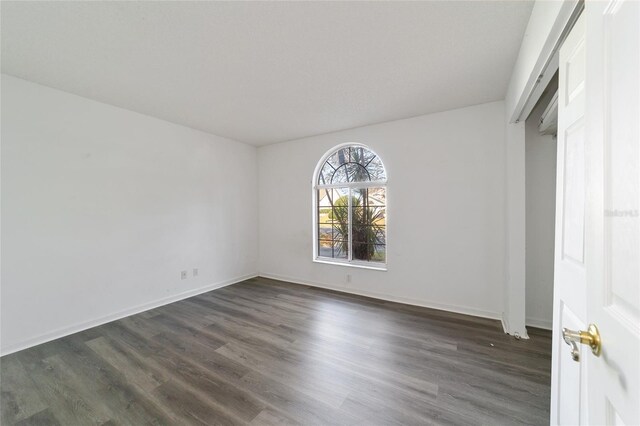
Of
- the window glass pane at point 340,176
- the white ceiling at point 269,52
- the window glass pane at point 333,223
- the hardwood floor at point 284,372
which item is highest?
the white ceiling at point 269,52

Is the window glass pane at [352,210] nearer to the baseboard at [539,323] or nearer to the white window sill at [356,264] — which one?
the white window sill at [356,264]

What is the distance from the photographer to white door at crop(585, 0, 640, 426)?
500 millimetres

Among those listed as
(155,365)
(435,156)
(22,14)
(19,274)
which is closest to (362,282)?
(435,156)

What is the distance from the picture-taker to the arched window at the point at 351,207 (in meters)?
3.75

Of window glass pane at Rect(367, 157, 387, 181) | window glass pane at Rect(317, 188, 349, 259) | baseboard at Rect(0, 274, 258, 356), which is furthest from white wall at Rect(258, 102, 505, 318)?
baseboard at Rect(0, 274, 258, 356)

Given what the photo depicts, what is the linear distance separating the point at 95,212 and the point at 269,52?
2661 millimetres

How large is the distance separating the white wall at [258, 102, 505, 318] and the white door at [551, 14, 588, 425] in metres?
1.87

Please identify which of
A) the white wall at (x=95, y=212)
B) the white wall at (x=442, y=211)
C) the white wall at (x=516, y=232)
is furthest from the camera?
the white wall at (x=442, y=211)

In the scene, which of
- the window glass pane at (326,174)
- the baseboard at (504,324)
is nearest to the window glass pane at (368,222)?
the window glass pane at (326,174)

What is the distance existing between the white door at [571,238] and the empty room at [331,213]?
0.05 feet

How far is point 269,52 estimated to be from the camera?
1.93 meters

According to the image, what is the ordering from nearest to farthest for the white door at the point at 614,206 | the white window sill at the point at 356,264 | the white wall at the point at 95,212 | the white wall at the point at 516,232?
1. the white door at the point at 614,206
2. the white wall at the point at 95,212
3. the white wall at the point at 516,232
4. the white window sill at the point at 356,264

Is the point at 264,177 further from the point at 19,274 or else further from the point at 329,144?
the point at 19,274

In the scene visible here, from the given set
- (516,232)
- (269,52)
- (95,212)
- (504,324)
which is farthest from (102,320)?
(516,232)
